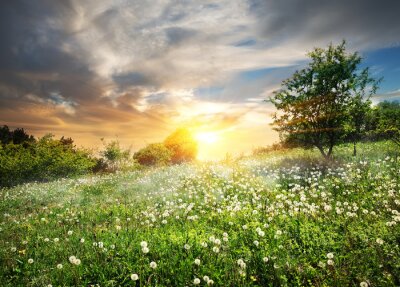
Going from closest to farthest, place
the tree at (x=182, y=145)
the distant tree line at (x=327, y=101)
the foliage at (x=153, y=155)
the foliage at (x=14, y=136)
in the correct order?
the distant tree line at (x=327, y=101), the foliage at (x=153, y=155), the tree at (x=182, y=145), the foliage at (x=14, y=136)

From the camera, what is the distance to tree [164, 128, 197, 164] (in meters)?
41.1

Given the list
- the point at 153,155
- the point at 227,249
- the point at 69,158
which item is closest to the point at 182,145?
the point at 153,155

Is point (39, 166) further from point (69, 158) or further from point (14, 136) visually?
point (14, 136)

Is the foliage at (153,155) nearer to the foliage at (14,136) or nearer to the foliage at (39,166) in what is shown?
the foliage at (39,166)

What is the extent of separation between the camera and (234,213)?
727 centimetres

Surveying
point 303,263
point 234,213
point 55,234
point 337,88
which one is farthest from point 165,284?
point 337,88

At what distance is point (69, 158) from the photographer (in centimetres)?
2917

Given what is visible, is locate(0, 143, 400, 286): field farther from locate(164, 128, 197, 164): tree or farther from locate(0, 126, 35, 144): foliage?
locate(0, 126, 35, 144): foliage

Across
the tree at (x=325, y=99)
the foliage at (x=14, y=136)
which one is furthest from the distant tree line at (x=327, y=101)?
the foliage at (x=14, y=136)

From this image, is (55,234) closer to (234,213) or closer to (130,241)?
(130,241)

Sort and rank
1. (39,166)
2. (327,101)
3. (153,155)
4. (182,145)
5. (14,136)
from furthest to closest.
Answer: (14,136) < (182,145) < (153,155) < (39,166) < (327,101)

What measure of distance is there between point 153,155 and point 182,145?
604cm

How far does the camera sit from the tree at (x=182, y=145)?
135 feet

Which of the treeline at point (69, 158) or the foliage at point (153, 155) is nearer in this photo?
the treeline at point (69, 158)
